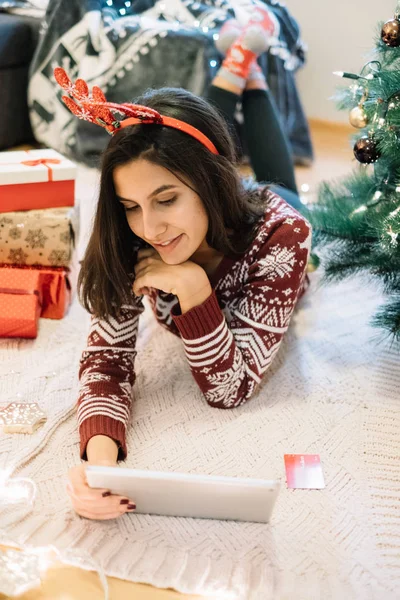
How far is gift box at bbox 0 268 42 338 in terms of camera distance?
1552 millimetres

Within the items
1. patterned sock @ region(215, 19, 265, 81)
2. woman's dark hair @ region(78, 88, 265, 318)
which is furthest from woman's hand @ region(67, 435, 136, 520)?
patterned sock @ region(215, 19, 265, 81)

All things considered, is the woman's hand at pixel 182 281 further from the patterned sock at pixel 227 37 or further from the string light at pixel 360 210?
the patterned sock at pixel 227 37

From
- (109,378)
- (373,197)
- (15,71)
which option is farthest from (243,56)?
(109,378)

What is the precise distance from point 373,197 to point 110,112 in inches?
30.2

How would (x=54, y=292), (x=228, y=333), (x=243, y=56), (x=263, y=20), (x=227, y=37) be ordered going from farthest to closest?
(x=263, y=20) → (x=227, y=37) → (x=243, y=56) → (x=54, y=292) → (x=228, y=333)

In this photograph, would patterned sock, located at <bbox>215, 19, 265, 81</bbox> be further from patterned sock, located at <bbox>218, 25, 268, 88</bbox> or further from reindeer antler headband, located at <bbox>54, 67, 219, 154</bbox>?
reindeer antler headband, located at <bbox>54, 67, 219, 154</bbox>

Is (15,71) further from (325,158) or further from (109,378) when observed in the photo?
(109,378)

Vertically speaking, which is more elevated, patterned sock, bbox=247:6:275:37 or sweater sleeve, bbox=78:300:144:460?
patterned sock, bbox=247:6:275:37

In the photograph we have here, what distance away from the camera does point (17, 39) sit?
8.30 feet

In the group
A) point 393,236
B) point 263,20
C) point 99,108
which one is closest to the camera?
point 99,108

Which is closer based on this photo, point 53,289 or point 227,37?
point 53,289

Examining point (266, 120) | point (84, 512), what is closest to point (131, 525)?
point (84, 512)

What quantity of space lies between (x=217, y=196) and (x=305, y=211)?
578 mm

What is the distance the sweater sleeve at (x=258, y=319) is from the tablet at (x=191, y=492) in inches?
11.1
